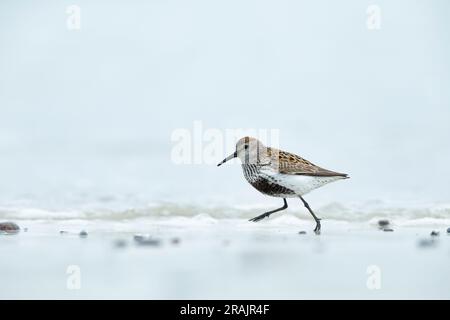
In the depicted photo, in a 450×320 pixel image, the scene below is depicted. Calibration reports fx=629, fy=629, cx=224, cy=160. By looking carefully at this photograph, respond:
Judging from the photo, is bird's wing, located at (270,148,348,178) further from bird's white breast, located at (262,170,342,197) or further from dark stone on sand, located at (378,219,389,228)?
dark stone on sand, located at (378,219,389,228)

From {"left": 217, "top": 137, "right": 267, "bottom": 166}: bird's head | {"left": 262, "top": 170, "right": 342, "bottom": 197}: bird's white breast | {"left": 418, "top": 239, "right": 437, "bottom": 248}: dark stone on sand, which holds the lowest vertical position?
{"left": 418, "top": 239, "right": 437, "bottom": 248}: dark stone on sand

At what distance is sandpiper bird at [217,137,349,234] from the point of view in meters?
6.14

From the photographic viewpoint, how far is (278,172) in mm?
6152

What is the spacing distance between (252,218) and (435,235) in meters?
1.85

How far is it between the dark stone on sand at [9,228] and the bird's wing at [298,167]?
2.81m

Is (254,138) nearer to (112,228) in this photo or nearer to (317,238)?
(317,238)

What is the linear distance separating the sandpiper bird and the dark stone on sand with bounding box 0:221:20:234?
89.9 inches

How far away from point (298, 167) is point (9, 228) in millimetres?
3082

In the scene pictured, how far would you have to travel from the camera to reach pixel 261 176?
616 cm

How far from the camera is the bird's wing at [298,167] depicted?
614 cm

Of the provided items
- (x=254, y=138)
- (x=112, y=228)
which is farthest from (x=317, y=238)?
(x=112, y=228)

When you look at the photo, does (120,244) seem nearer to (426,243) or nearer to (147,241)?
(147,241)

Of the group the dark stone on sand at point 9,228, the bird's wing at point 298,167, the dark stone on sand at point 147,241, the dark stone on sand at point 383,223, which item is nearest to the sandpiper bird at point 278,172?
the bird's wing at point 298,167

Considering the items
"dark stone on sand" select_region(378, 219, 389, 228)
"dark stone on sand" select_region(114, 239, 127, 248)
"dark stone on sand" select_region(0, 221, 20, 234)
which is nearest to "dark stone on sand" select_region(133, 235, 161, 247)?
"dark stone on sand" select_region(114, 239, 127, 248)
